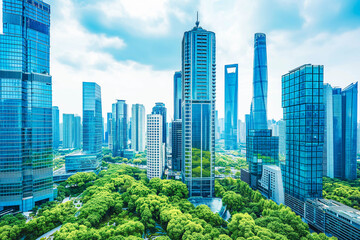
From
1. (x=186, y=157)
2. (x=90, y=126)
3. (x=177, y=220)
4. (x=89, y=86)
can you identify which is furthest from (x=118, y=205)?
(x=89, y=86)

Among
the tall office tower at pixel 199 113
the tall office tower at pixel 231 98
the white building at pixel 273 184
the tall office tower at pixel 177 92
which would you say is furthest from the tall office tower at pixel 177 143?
the tall office tower at pixel 231 98

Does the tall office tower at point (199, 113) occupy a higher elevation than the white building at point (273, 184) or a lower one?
higher

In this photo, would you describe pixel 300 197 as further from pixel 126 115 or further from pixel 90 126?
pixel 126 115

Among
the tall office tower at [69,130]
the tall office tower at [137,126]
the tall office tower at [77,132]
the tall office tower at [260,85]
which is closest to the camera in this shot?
the tall office tower at [260,85]

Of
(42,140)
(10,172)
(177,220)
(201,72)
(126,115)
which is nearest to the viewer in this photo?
(177,220)

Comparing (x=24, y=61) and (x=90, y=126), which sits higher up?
(x=24, y=61)

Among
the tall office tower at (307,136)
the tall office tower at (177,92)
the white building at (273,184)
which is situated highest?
the tall office tower at (177,92)

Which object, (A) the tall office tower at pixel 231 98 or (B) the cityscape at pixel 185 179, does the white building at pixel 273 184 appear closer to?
(B) the cityscape at pixel 185 179

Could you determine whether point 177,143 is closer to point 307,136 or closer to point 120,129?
point 307,136
